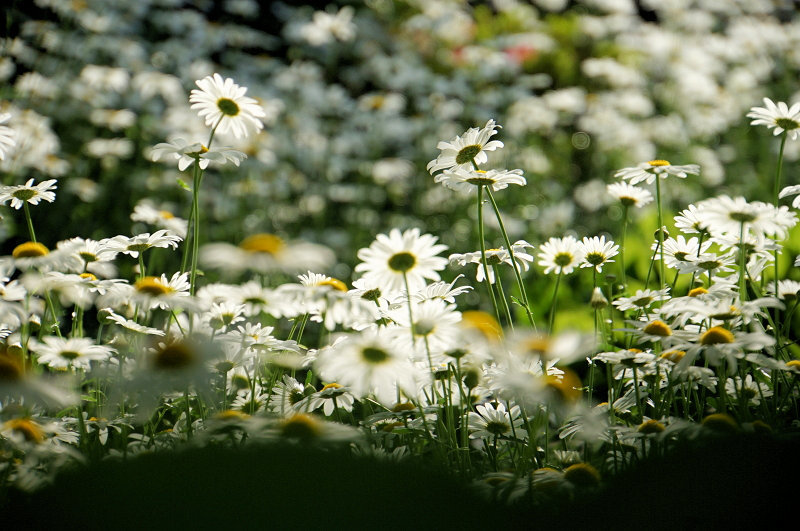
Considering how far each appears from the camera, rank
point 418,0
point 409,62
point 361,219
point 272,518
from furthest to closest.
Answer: point 418,0, point 409,62, point 361,219, point 272,518

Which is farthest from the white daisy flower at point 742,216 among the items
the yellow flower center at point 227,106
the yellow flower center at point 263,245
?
the yellow flower center at point 227,106

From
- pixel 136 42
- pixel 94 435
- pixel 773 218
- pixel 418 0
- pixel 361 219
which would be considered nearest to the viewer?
pixel 773 218

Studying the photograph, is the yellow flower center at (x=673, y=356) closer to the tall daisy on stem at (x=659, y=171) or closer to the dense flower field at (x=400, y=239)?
the dense flower field at (x=400, y=239)

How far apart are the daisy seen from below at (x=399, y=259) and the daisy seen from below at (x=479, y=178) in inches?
8.7

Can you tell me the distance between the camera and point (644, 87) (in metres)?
6.80

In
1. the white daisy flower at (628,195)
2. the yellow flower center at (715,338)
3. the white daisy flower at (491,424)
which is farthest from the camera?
the white daisy flower at (628,195)

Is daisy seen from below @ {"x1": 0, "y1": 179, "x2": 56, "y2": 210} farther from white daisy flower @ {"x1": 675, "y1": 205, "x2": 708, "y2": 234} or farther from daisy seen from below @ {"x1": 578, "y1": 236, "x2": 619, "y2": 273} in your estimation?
white daisy flower @ {"x1": 675, "y1": 205, "x2": 708, "y2": 234}

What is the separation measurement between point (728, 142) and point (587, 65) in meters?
1.50

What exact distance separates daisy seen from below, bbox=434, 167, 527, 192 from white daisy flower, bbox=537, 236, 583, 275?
22cm

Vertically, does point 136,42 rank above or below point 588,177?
above

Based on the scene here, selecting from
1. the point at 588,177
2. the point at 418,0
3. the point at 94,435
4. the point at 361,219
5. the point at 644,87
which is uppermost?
the point at 418,0

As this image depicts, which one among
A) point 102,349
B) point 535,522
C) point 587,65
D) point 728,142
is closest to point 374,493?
point 535,522

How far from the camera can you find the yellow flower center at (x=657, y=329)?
1.53m

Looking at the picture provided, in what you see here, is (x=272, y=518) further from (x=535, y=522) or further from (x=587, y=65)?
(x=587, y=65)
